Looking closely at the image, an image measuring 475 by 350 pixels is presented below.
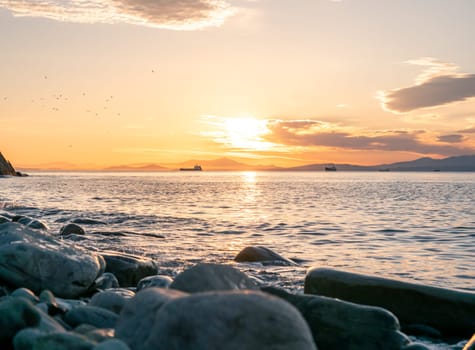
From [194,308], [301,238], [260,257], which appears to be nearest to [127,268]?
[260,257]

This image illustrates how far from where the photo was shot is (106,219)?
21.8 metres

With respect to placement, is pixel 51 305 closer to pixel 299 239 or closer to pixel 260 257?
pixel 260 257

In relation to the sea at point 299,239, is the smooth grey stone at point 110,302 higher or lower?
higher

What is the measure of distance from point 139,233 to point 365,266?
801cm

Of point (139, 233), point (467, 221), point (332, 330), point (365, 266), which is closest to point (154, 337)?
point (332, 330)

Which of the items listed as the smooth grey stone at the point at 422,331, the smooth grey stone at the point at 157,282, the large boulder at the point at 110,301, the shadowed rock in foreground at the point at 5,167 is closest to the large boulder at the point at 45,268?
the smooth grey stone at the point at 157,282

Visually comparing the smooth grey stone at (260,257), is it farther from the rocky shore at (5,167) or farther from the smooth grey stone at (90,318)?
the rocky shore at (5,167)

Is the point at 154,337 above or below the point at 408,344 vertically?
above

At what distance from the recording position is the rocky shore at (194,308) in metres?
3.07

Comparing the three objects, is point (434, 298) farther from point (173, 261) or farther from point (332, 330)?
point (173, 261)

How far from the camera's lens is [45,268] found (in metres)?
6.22

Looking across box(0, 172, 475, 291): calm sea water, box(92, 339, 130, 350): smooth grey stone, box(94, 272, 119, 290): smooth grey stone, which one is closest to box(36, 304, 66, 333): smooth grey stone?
box(92, 339, 130, 350): smooth grey stone

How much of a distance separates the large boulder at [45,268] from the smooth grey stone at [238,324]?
3.51 metres

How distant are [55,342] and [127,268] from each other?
4.86m
